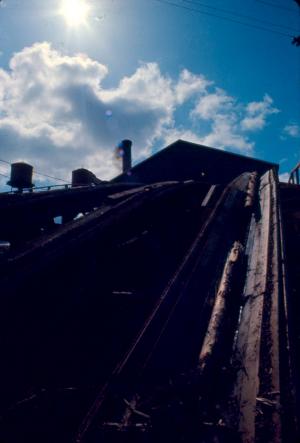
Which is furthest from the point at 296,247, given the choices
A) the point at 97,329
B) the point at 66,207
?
the point at 66,207

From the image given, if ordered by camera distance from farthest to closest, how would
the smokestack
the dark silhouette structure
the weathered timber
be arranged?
1. the smokestack
2. the weathered timber
3. the dark silhouette structure

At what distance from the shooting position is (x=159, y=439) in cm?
99

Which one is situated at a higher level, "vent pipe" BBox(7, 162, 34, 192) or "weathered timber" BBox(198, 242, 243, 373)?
"vent pipe" BBox(7, 162, 34, 192)

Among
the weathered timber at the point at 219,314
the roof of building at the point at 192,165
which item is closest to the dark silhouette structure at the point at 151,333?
the weathered timber at the point at 219,314

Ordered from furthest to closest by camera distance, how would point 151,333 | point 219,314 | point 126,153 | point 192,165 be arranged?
point 126,153 → point 192,165 → point 219,314 → point 151,333

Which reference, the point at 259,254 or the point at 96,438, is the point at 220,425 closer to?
the point at 96,438

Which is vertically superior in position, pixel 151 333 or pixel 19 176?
pixel 19 176

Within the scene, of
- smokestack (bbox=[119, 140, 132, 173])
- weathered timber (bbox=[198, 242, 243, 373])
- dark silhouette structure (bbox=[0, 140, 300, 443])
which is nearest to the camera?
dark silhouette structure (bbox=[0, 140, 300, 443])

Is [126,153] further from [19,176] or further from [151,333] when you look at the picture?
[151,333]

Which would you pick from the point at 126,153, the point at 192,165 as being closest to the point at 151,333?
the point at 192,165

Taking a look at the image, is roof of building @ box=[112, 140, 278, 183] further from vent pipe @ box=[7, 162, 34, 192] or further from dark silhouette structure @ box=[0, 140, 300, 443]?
dark silhouette structure @ box=[0, 140, 300, 443]

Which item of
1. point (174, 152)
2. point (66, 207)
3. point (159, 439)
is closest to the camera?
point (159, 439)

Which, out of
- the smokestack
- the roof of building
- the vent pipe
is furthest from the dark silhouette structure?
the vent pipe

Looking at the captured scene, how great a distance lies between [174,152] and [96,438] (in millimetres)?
18771
